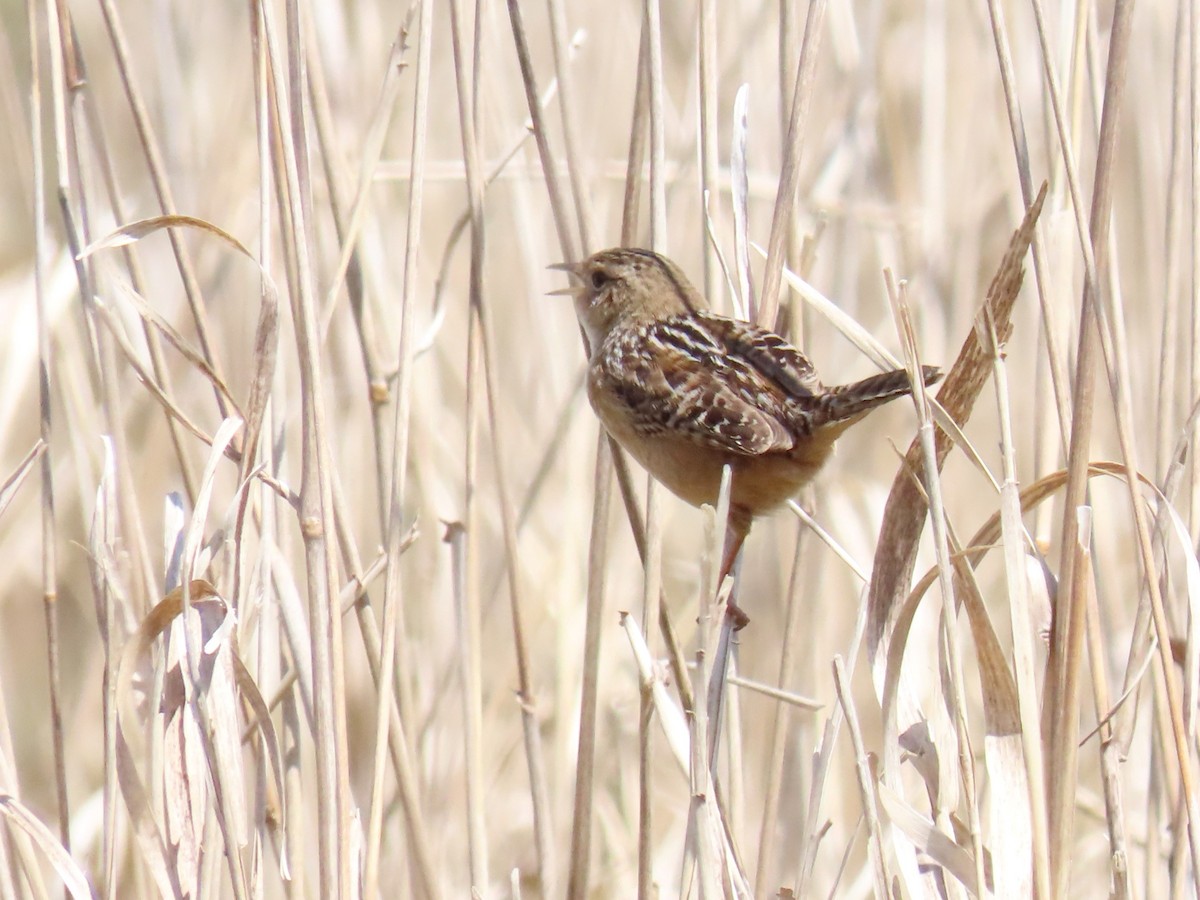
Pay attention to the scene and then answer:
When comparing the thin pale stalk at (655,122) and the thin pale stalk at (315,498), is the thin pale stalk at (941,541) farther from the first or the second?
the thin pale stalk at (315,498)

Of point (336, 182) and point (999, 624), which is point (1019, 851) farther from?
point (999, 624)

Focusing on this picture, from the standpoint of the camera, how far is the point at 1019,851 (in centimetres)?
161

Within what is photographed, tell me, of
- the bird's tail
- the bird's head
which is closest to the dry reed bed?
the bird's tail

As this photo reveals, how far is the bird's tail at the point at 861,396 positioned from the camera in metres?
1.87

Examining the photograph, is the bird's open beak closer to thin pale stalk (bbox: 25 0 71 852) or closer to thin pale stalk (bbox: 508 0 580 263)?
thin pale stalk (bbox: 508 0 580 263)

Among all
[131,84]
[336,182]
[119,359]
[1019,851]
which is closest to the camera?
[1019,851]

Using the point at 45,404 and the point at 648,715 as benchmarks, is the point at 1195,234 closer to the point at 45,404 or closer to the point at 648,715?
the point at 648,715

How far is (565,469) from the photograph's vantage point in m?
3.41

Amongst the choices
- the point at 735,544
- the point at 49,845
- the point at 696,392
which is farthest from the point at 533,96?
the point at 49,845

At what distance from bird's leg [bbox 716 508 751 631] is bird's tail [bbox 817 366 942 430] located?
0.25 m

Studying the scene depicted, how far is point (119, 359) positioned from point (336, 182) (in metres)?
1.18

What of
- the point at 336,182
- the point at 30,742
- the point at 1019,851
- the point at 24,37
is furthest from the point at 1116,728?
the point at 24,37

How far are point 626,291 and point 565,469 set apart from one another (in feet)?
2.92

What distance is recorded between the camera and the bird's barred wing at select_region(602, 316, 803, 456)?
215 cm
